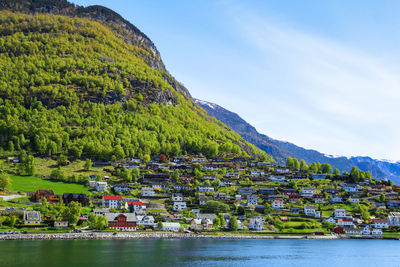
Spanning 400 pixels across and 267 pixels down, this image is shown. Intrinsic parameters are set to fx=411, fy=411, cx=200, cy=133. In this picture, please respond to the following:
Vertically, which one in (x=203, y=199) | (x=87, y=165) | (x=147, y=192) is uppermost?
(x=87, y=165)

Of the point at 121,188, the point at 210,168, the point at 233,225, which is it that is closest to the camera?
the point at 233,225

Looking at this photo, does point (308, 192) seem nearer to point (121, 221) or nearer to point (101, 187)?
point (121, 221)

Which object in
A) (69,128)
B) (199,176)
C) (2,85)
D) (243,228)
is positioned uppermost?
(2,85)

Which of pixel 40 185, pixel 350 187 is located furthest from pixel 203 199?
pixel 350 187

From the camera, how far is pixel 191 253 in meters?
68.7

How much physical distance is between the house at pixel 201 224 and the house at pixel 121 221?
14.5 metres

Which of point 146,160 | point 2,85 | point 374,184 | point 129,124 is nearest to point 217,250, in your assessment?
point 146,160

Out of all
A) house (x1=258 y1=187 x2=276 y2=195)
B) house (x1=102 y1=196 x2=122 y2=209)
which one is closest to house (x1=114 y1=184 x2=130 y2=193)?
house (x1=102 y1=196 x2=122 y2=209)

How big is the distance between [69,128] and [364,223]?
Result: 364ft

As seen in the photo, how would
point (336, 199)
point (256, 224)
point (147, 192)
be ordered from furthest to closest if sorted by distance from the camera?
point (336, 199)
point (147, 192)
point (256, 224)

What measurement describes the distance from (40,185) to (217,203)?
4949 centimetres

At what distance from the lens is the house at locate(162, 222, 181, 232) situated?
9662cm

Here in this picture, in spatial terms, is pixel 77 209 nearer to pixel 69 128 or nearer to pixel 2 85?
pixel 69 128

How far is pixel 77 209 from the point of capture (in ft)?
291
